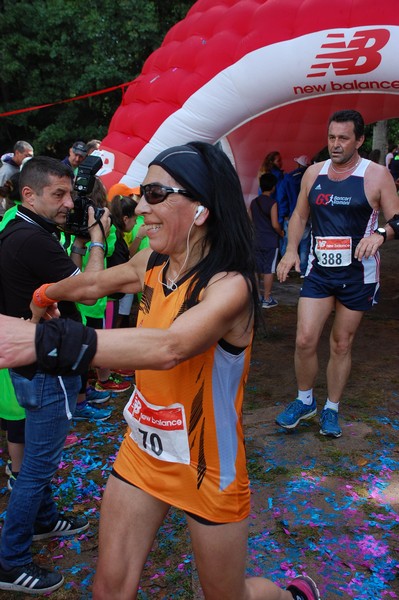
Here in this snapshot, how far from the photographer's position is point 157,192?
1.80 m

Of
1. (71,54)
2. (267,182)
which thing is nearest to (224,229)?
(267,182)

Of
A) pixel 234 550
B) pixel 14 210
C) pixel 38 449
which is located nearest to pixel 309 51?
pixel 14 210

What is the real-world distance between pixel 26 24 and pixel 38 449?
1523 cm

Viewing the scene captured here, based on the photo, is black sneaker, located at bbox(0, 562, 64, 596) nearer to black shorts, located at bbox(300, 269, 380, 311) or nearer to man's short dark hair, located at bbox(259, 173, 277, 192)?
black shorts, located at bbox(300, 269, 380, 311)

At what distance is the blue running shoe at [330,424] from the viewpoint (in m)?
3.91

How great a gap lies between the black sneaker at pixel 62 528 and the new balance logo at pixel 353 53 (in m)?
4.54

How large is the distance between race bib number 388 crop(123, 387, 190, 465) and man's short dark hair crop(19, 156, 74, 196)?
1.26 m

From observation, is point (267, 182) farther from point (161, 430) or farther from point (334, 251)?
point (161, 430)

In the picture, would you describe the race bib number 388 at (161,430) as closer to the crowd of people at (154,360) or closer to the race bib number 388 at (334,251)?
the crowd of people at (154,360)

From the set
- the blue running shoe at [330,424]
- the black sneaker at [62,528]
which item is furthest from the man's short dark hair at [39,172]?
the blue running shoe at [330,424]

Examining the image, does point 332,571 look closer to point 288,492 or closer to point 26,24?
point 288,492

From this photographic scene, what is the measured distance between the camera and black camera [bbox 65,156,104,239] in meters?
3.07

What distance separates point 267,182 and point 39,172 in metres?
4.74

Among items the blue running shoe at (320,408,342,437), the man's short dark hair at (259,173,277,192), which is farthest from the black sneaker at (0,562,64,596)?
the man's short dark hair at (259,173,277,192)
